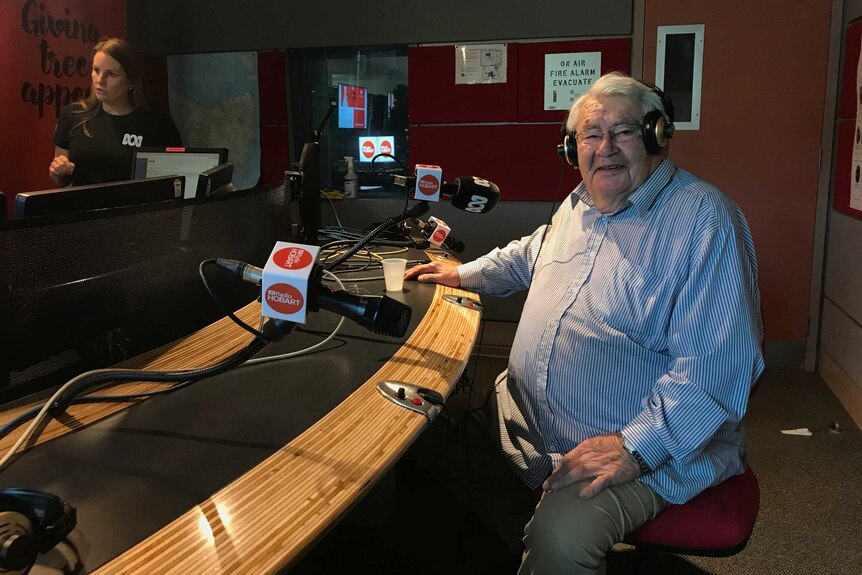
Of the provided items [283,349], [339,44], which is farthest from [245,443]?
[339,44]

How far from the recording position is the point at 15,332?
3.40 ft

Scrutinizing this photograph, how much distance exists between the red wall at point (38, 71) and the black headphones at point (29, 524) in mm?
3150

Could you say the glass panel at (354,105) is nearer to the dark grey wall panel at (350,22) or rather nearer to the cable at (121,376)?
→ the dark grey wall panel at (350,22)

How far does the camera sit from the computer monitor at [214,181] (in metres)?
1.67

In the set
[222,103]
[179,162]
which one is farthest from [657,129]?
[222,103]

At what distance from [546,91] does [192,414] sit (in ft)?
9.35

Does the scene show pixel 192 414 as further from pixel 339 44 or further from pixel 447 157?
pixel 339 44

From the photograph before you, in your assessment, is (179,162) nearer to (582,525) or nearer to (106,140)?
(106,140)

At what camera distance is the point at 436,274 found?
6.16 ft

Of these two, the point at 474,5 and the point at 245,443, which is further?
the point at 474,5

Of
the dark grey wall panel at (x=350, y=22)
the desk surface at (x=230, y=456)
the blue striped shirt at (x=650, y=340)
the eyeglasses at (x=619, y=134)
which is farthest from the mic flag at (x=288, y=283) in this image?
the dark grey wall panel at (x=350, y=22)

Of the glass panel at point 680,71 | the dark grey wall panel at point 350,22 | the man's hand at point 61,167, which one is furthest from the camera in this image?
the dark grey wall panel at point 350,22

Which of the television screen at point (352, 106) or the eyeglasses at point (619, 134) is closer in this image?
the eyeglasses at point (619, 134)

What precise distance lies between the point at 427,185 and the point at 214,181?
0.58 metres
